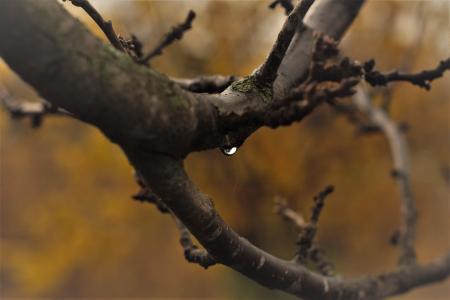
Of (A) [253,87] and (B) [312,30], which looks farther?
(B) [312,30]

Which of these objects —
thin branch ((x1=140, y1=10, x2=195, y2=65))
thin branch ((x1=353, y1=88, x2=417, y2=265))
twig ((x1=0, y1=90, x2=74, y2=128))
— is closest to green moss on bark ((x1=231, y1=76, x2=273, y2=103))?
thin branch ((x1=140, y1=10, x2=195, y2=65))

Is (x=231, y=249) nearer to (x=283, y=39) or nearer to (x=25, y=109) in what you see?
(x=283, y=39)

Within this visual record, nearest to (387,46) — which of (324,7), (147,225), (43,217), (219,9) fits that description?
(219,9)

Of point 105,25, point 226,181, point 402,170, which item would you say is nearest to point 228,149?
point 105,25

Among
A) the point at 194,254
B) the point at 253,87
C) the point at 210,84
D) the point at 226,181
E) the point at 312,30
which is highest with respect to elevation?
the point at 226,181

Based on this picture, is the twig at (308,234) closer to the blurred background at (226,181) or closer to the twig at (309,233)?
the twig at (309,233)

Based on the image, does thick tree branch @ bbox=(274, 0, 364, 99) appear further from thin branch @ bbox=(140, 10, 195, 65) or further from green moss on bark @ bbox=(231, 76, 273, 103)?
thin branch @ bbox=(140, 10, 195, 65)
